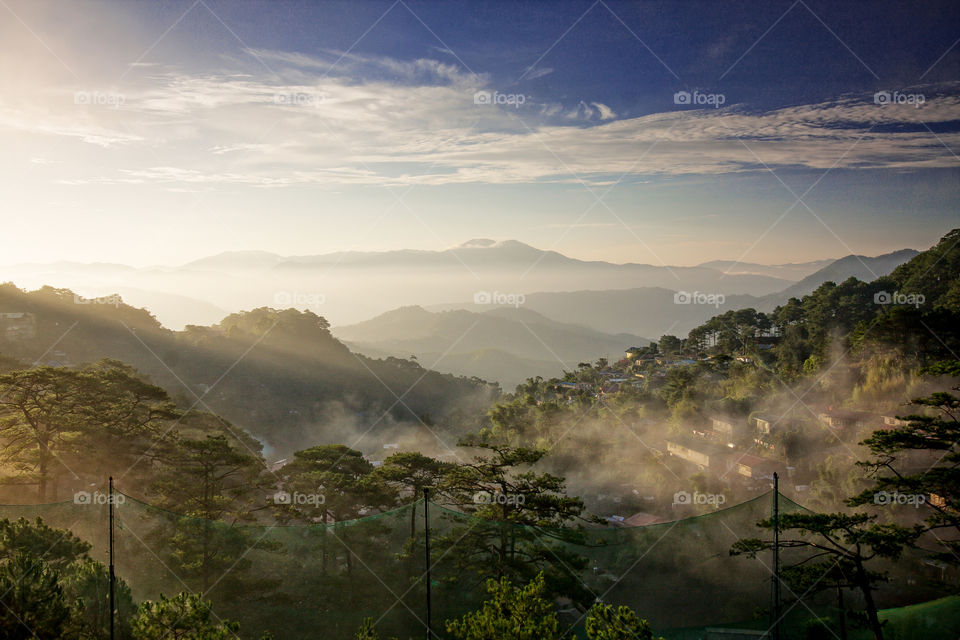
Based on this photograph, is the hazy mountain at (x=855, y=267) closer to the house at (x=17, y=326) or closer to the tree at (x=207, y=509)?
the tree at (x=207, y=509)

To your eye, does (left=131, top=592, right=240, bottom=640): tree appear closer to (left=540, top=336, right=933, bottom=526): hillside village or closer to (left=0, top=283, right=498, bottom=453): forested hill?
(left=540, top=336, right=933, bottom=526): hillside village

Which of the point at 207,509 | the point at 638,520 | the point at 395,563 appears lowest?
the point at 638,520

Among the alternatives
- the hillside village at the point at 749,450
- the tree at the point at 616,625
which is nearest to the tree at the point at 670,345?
the hillside village at the point at 749,450

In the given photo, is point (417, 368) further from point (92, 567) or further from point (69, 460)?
point (92, 567)

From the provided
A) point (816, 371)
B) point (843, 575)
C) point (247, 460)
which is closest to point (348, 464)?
point (247, 460)

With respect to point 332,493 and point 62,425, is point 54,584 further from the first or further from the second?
point 62,425

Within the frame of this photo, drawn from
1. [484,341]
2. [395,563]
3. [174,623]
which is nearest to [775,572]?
[395,563]

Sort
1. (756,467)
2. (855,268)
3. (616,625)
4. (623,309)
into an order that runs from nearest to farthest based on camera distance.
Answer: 1. (616,625)
2. (756,467)
3. (855,268)
4. (623,309)
